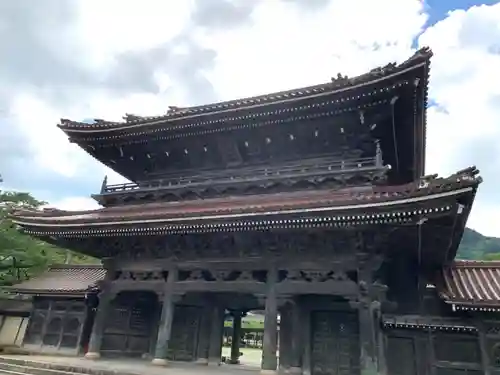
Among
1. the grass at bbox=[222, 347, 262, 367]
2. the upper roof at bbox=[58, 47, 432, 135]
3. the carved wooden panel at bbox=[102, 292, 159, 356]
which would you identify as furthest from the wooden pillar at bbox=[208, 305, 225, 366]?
the upper roof at bbox=[58, 47, 432, 135]

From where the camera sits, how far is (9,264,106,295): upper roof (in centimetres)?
1784

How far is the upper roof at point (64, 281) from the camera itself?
702 inches

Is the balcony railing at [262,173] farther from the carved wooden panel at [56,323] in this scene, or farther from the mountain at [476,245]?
the mountain at [476,245]

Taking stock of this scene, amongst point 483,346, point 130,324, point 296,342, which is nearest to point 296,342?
point 296,342

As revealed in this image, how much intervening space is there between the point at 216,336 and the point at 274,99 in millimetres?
9258

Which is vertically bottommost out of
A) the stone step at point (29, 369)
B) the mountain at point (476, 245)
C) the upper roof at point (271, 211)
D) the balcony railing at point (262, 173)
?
the stone step at point (29, 369)

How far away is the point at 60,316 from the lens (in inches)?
697

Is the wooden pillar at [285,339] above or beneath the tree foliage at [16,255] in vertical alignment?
beneath

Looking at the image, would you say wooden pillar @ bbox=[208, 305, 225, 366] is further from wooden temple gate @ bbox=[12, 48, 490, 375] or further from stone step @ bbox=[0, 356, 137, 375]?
stone step @ bbox=[0, 356, 137, 375]

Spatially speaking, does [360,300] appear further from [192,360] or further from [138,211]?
[138,211]

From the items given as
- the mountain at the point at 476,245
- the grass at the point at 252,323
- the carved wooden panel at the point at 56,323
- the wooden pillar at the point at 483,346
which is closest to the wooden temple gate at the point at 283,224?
the wooden pillar at the point at 483,346

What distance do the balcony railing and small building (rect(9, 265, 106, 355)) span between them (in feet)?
16.6

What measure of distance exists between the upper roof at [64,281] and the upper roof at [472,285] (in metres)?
13.9

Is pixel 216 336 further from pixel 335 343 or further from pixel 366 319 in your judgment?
pixel 366 319
